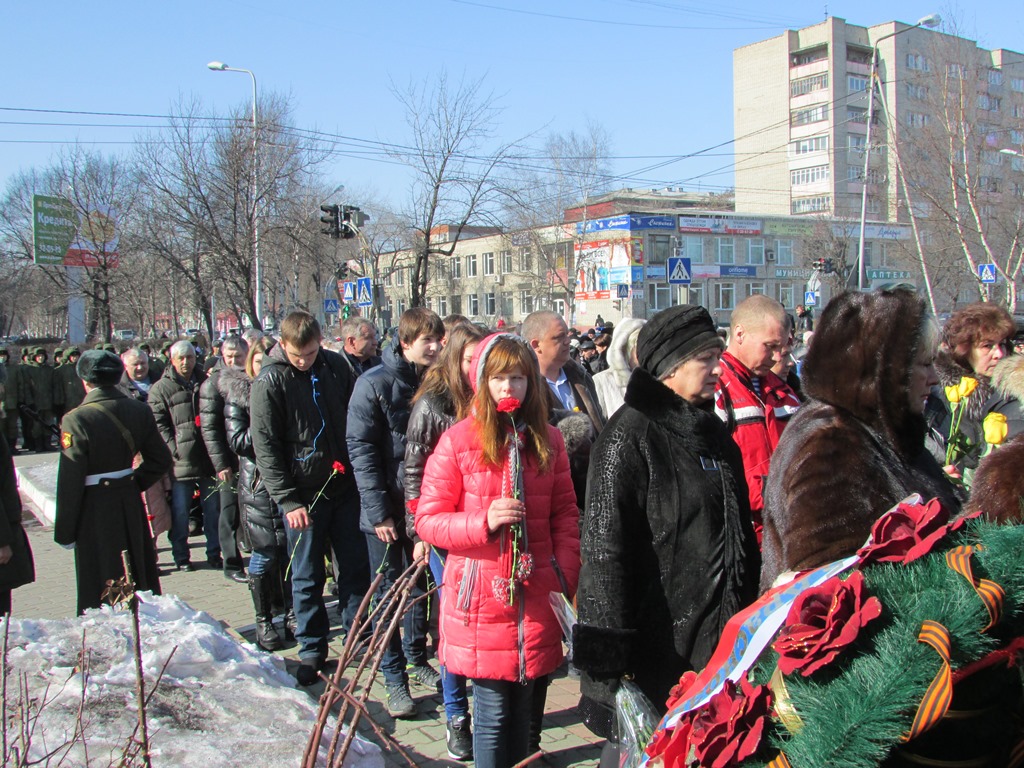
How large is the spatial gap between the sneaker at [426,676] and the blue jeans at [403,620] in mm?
36

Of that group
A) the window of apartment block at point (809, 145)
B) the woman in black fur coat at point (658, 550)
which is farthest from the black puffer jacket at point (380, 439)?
the window of apartment block at point (809, 145)

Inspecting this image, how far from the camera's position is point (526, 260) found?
59156 millimetres

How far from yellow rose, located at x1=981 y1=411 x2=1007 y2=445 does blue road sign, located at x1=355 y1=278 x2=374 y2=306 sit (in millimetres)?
14982

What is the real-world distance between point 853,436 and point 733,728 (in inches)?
48.2

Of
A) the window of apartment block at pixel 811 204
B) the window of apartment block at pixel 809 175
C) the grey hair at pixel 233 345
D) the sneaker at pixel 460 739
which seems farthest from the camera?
the window of apartment block at pixel 809 175

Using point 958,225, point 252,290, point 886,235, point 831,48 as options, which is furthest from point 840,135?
point 252,290

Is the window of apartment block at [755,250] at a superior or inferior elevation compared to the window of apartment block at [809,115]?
inferior

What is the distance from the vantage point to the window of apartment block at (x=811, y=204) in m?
69.9

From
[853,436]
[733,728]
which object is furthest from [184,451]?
[733,728]

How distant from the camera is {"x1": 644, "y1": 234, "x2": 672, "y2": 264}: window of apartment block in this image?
182ft

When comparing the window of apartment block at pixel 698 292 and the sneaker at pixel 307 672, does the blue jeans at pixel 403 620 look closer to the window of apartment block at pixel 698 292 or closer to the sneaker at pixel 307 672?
the sneaker at pixel 307 672

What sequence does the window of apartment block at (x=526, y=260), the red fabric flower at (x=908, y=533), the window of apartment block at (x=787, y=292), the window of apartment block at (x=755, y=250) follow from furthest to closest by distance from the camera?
the window of apartment block at (x=787, y=292) < the window of apartment block at (x=755, y=250) < the window of apartment block at (x=526, y=260) < the red fabric flower at (x=908, y=533)

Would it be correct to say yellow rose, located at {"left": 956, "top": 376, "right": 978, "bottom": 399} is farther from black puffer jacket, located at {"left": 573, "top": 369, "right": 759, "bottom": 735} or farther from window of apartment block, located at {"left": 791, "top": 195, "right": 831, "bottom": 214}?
window of apartment block, located at {"left": 791, "top": 195, "right": 831, "bottom": 214}

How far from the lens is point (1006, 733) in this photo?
4.45 feet
